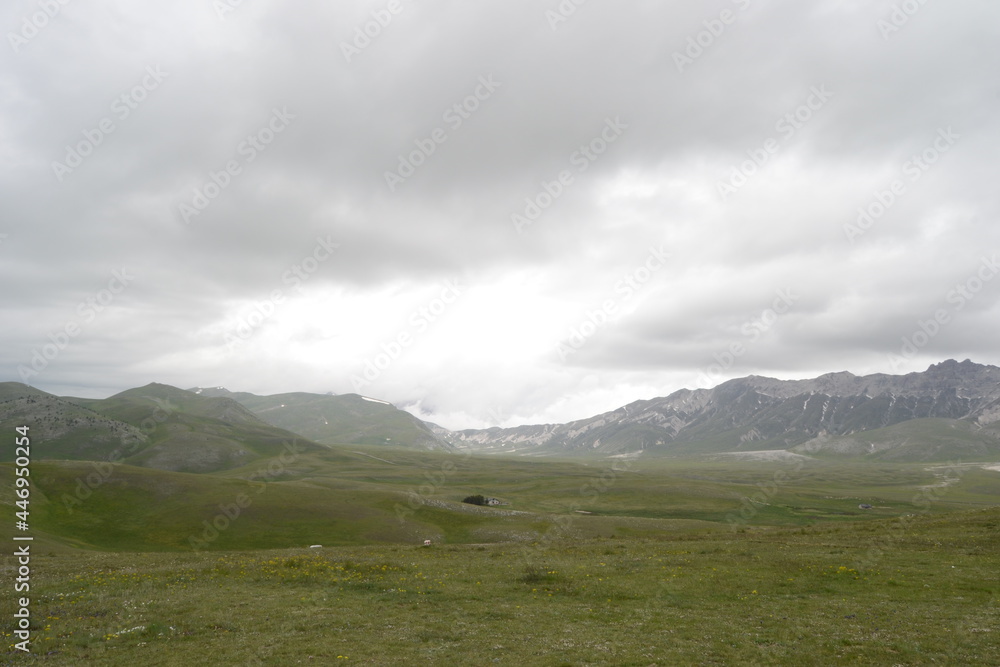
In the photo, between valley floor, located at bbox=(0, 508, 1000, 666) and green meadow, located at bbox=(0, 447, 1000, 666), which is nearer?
valley floor, located at bbox=(0, 508, 1000, 666)

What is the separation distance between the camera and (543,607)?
30.4 metres

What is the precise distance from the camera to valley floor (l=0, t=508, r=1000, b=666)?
21812 millimetres

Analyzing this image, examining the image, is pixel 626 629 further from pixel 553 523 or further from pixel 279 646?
pixel 553 523

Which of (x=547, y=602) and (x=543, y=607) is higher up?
(x=543, y=607)

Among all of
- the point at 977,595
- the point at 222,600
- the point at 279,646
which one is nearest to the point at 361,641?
the point at 279,646

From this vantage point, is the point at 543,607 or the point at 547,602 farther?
the point at 547,602

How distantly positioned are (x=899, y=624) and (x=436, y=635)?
73.1 ft

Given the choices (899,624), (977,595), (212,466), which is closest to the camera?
(899,624)

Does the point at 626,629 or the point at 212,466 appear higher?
the point at 626,629

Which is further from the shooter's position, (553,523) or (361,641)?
(553,523)

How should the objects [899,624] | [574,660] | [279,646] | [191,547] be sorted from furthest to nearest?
[191,547] < [899,624] < [279,646] < [574,660]

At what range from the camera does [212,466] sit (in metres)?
189

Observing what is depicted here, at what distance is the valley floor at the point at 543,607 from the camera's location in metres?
21.8

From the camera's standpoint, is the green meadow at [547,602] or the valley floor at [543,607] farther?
the green meadow at [547,602]
